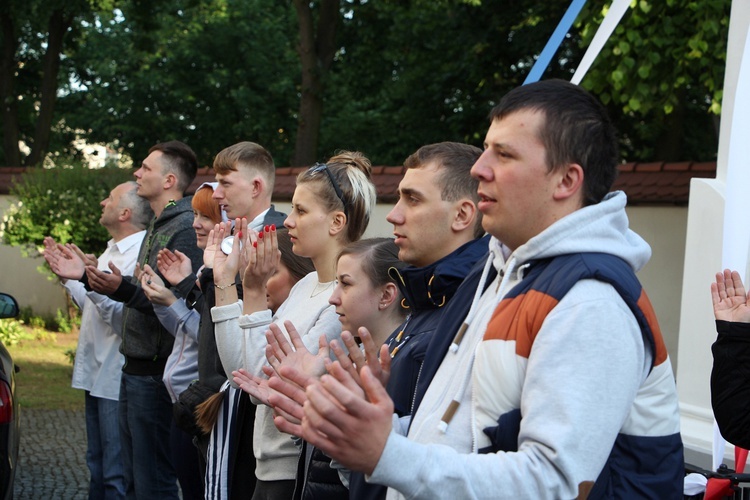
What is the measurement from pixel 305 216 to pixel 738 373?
5.51ft

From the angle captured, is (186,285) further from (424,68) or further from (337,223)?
(424,68)

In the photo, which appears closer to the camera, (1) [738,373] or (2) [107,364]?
(1) [738,373]

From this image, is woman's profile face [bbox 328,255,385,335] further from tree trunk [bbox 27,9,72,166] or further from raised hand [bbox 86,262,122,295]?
tree trunk [bbox 27,9,72,166]

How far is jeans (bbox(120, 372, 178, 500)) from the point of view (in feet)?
16.9

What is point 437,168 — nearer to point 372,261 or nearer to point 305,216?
point 372,261

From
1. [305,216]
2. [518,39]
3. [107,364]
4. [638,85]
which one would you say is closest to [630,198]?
[638,85]

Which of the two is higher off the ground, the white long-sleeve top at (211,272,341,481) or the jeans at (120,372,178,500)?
the white long-sleeve top at (211,272,341,481)

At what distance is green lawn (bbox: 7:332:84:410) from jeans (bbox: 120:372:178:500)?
427cm

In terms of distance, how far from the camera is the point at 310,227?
3.90 meters

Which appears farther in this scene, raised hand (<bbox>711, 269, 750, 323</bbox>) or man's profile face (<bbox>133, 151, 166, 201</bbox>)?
man's profile face (<bbox>133, 151, 166, 201</bbox>)

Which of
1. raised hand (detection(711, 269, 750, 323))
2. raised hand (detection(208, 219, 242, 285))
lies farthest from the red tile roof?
raised hand (detection(711, 269, 750, 323))

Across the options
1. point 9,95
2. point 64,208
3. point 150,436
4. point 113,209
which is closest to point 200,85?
point 9,95

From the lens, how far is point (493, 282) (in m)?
2.17

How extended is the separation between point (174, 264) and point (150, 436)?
0.94m
